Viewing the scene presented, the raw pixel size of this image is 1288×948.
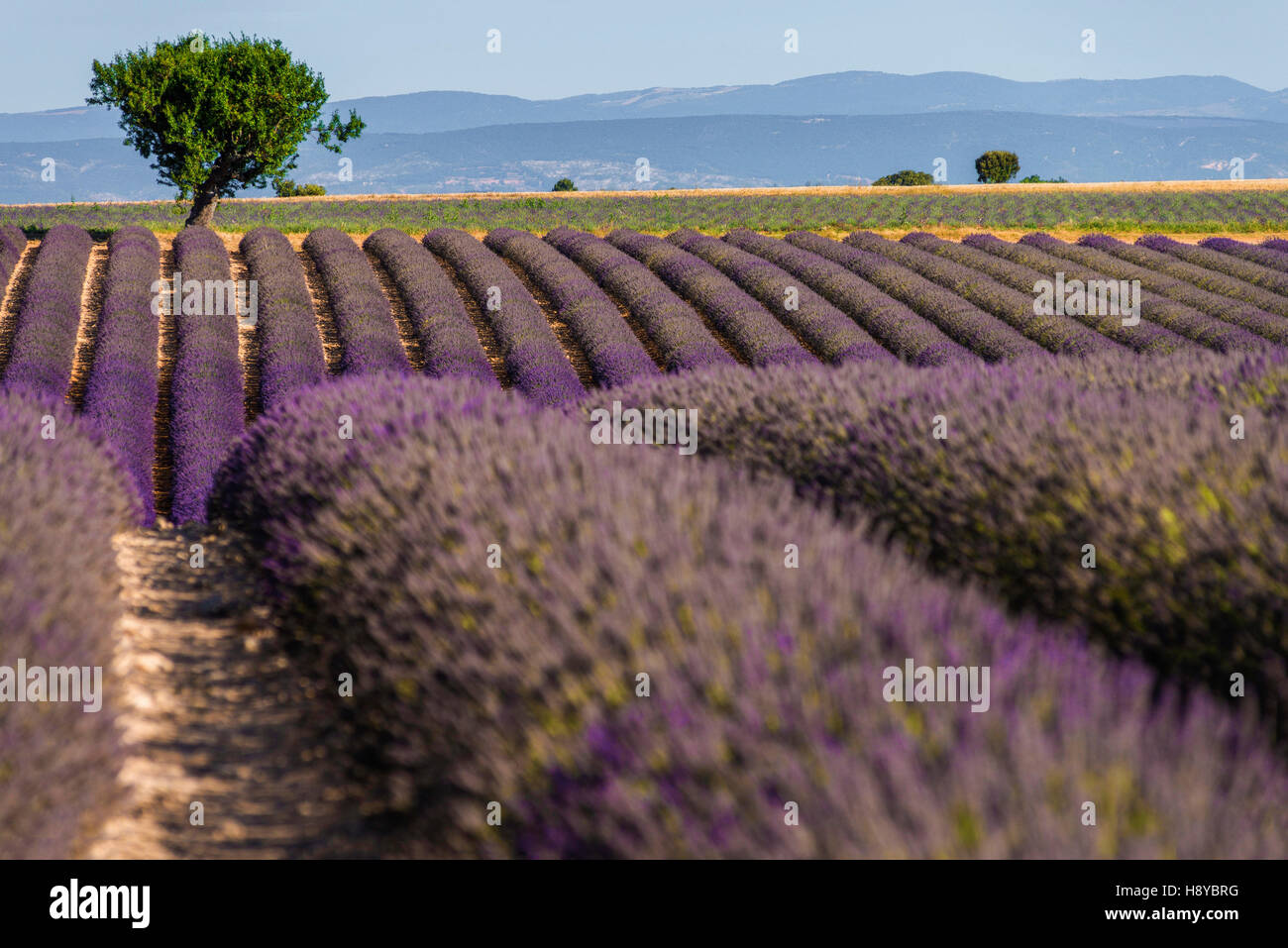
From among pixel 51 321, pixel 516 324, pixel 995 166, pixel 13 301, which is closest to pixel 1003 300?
pixel 516 324

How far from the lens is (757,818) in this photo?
2.28m

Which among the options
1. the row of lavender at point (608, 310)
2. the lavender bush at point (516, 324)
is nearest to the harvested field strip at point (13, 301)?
the row of lavender at point (608, 310)

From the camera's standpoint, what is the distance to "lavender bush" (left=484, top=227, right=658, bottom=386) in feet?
49.6

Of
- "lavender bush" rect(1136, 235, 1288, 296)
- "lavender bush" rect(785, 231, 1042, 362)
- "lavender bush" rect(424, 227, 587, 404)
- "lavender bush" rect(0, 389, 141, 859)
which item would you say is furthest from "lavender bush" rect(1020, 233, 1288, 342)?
"lavender bush" rect(0, 389, 141, 859)

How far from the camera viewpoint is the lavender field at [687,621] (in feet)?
7.84

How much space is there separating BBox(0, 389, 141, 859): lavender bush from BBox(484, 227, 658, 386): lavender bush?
347 inches

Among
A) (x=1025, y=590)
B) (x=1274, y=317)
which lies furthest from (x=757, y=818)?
(x=1274, y=317)

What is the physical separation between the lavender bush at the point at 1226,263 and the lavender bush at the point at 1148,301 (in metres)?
2.10

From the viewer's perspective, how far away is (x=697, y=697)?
8.96 feet

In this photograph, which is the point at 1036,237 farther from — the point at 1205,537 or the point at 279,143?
the point at 1205,537

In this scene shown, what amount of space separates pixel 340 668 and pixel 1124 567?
355 centimetres

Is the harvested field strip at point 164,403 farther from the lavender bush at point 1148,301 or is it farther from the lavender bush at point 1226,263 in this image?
the lavender bush at point 1226,263

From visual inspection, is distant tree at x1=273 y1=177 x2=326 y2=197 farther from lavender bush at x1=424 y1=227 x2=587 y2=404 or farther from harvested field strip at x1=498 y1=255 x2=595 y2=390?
harvested field strip at x1=498 y1=255 x2=595 y2=390
